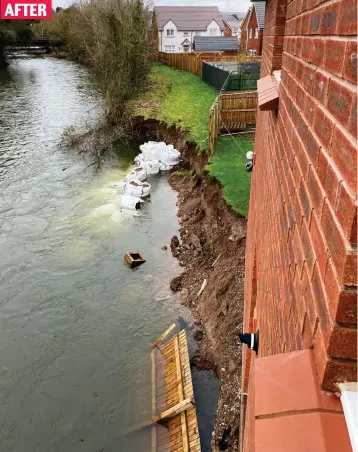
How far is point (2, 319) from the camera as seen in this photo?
32.6 ft

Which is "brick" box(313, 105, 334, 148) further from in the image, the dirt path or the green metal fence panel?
the green metal fence panel

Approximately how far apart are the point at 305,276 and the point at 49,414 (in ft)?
25.7

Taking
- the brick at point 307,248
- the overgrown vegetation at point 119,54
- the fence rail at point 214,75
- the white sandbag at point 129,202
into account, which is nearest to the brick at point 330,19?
the brick at point 307,248

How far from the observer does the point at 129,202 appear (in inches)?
582

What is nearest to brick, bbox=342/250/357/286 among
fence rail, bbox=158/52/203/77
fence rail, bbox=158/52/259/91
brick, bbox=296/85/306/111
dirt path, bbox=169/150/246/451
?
brick, bbox=296/85/306/111

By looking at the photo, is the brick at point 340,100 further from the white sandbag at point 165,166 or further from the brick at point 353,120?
the white sandbag at point 165,166

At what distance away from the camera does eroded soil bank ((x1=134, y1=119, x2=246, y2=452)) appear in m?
7.20

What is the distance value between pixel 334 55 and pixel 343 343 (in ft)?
2.79

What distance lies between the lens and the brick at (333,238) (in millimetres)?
998

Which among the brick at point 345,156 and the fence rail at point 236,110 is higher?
the brick at point 345,156

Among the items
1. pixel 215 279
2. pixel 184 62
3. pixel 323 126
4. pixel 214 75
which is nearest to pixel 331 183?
pixel 323 126

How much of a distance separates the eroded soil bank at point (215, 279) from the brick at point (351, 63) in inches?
254

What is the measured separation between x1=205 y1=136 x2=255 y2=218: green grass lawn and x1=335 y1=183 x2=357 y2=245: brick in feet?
31.6

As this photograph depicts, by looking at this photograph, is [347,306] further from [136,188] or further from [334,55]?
[136,188]
